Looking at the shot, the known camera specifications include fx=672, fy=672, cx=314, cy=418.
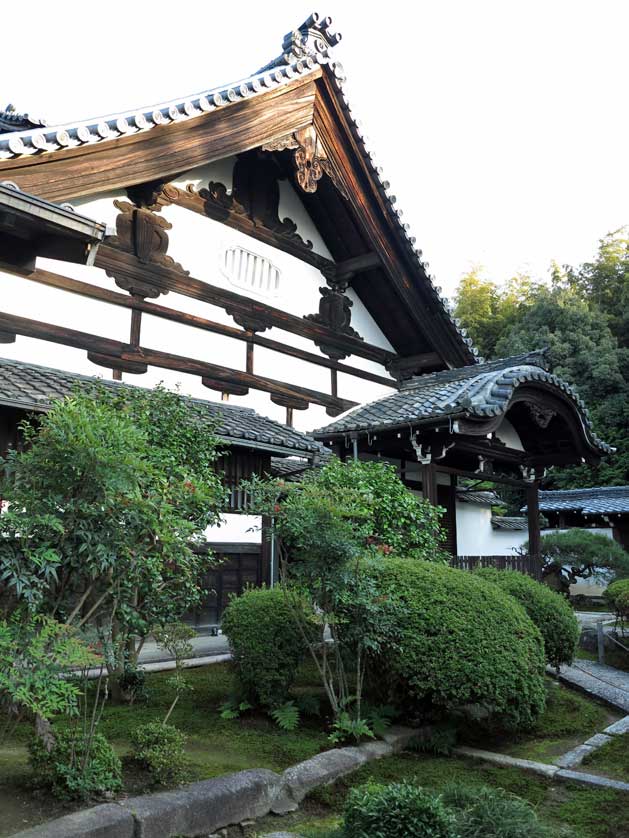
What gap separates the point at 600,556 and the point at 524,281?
29.1 m

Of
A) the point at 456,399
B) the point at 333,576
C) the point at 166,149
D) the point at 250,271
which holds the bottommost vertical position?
the point at 333,576

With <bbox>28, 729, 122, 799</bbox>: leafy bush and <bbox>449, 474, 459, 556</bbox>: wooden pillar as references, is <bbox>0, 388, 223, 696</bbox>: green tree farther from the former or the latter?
<bbox>449, 474, 459, 556</bbox>: wooden pillar

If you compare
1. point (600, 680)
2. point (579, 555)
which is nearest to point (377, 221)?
point (600, 680)

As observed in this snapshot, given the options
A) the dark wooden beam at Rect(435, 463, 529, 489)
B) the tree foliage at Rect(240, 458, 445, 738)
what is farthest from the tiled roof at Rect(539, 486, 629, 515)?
the tree foliage at Rect(240, 458, 445, 738)

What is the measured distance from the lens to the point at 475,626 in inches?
238

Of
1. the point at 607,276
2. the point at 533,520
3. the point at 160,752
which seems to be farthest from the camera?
the point at 607,276

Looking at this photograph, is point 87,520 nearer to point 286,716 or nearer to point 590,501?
point 286,716

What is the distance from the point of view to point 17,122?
13.2 metres

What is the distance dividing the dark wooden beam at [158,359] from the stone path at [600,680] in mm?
6254

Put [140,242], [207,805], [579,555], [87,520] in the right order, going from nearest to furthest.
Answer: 1. [87,520]
2. [207,805]
3. [140,242]
4. [579,555]

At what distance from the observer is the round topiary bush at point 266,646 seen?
20.6ft

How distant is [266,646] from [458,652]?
1.77 meters

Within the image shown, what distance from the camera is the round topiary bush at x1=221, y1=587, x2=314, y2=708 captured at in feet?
20.6

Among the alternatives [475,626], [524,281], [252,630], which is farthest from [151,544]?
[524,281]
